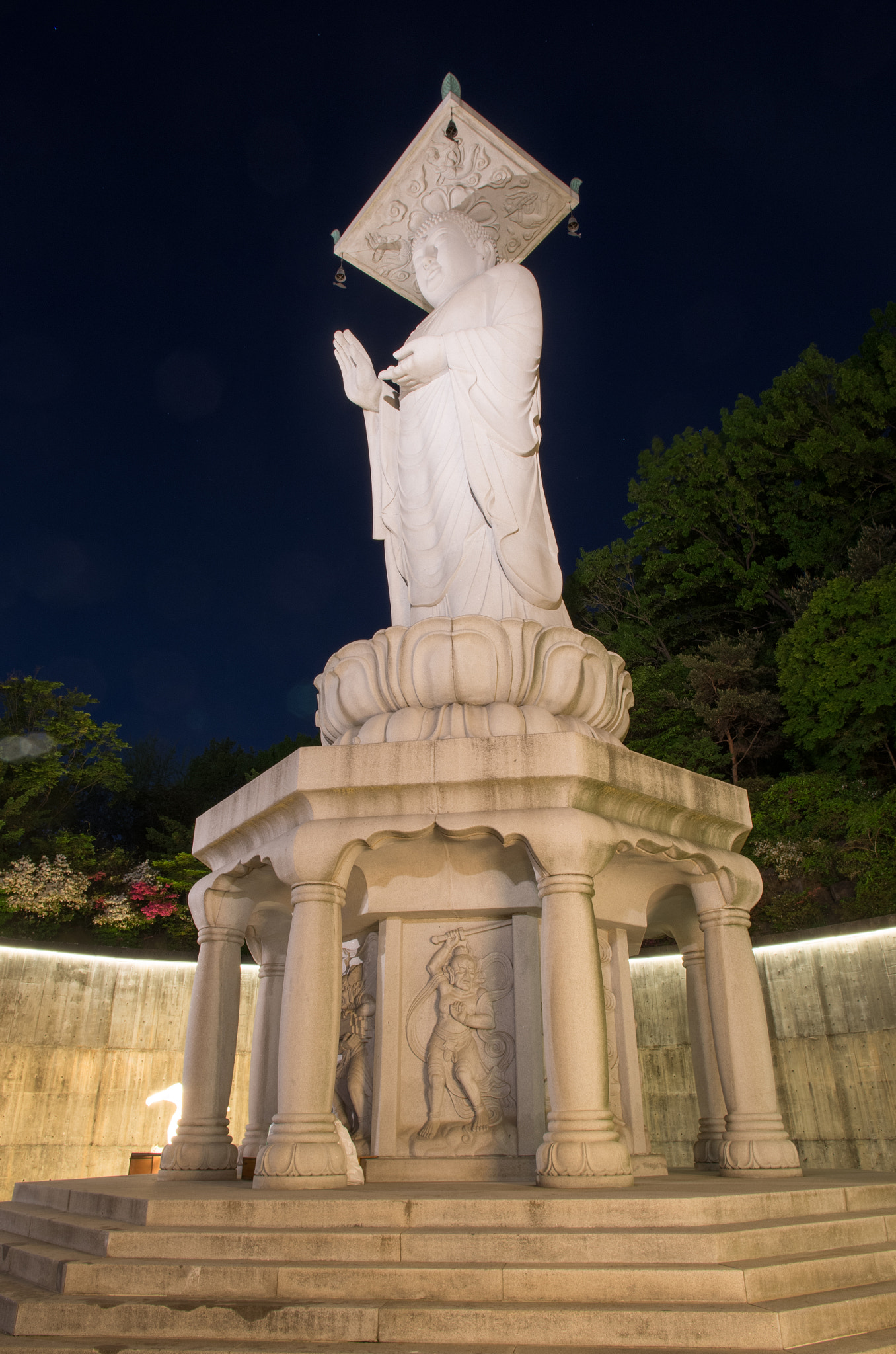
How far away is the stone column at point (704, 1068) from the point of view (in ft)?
24.2

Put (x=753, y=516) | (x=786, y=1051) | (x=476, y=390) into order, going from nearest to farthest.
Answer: (x=476, y=390), (x=786, y=1051), (x=753, y=516)

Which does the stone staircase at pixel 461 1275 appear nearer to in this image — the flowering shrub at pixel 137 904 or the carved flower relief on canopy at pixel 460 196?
the carved flower relief on canopy at pixel 460 196

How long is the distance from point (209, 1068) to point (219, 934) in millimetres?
950

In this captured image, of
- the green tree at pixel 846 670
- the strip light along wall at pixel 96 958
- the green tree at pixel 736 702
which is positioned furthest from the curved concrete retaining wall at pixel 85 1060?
the green tree at pixel 846 670

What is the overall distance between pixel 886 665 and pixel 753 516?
25.1ft

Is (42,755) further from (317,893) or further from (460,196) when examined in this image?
(317,893)

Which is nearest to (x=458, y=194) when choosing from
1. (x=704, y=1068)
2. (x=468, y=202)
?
(x=468, y=202)

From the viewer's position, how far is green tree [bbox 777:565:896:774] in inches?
691

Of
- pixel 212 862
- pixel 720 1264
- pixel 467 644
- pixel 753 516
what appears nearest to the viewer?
pixel 720 1264

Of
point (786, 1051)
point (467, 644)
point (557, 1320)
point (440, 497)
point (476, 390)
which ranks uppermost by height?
point (476, 390)

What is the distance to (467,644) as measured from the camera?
664 centimetres

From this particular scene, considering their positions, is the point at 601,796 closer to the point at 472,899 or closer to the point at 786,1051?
the point at 472,899

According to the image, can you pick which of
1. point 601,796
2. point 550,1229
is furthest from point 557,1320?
point 601,796

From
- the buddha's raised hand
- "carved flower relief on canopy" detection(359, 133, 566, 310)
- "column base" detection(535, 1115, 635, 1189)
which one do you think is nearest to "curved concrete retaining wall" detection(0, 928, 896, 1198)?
"column base" detection(535, 1115, 635, 1189)
